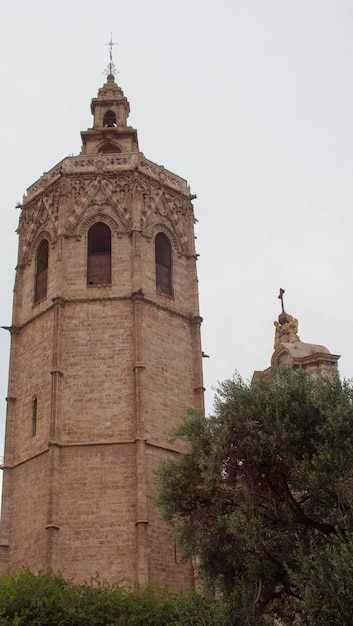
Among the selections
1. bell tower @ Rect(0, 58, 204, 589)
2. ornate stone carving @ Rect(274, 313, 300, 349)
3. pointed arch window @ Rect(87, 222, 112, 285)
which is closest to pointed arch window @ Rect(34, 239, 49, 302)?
bell tower @ Rect(0, 58, 204, 589)

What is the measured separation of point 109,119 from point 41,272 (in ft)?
33.0

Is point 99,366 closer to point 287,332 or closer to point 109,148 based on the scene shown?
point 287,332

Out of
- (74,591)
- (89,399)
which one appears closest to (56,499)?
(89,399)

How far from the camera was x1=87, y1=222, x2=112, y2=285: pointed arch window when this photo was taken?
93.2 ft

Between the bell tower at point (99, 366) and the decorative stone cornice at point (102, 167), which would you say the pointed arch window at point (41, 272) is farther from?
the decorative stone cornice at point (102, 167)

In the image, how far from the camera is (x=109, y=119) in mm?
36625

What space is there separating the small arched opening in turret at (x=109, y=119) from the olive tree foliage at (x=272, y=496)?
21.6m

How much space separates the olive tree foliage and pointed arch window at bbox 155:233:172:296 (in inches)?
457

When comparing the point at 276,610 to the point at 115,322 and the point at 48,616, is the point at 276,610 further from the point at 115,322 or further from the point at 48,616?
the point at 115,322

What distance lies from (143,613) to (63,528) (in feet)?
21.0

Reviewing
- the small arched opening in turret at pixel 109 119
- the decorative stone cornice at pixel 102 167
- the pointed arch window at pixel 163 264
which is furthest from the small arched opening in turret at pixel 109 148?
the pointed arch window at pixel 163 264

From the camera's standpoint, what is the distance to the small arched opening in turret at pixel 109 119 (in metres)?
36.5

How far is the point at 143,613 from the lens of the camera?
59.0ft

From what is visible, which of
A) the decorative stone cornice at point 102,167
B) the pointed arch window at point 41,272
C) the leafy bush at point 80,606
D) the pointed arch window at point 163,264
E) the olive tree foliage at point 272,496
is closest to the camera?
the olive tree foliage at point 272,496
